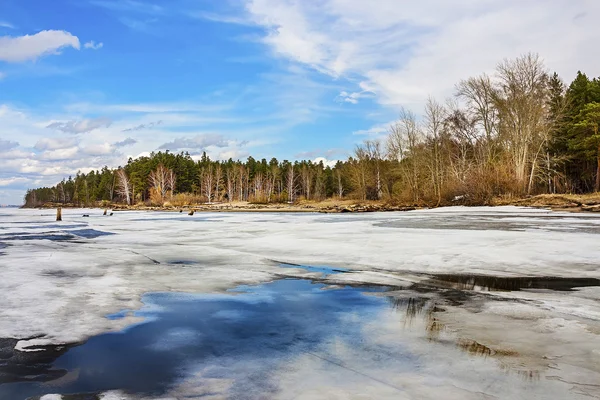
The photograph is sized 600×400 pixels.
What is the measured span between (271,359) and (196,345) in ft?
2.06

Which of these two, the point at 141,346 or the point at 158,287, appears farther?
the point at 158,287

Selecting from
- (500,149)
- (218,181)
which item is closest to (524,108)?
(500,149)

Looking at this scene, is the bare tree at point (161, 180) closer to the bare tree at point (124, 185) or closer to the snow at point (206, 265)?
the bare tree at point (124, 185)

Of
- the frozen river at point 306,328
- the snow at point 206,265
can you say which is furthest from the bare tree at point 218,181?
the frozen river at point 306,328

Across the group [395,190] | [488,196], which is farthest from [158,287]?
[395,190]

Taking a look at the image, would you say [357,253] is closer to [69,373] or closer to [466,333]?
[466,333]

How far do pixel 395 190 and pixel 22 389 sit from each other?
51459mm

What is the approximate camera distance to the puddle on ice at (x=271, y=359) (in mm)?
2150

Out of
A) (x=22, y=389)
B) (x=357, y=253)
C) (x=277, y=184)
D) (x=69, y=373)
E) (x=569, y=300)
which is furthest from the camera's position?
(x=277, y=184)

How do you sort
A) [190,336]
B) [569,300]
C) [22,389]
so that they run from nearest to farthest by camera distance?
[22,389]
[190,336]
[569,300]

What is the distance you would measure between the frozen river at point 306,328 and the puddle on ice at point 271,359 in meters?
0.01

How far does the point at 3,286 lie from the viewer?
480cm

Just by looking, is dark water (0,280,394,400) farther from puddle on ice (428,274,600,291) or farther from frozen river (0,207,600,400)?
puddle on ice (428,274,600,291)

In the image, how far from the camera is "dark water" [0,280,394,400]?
226 centimetres
